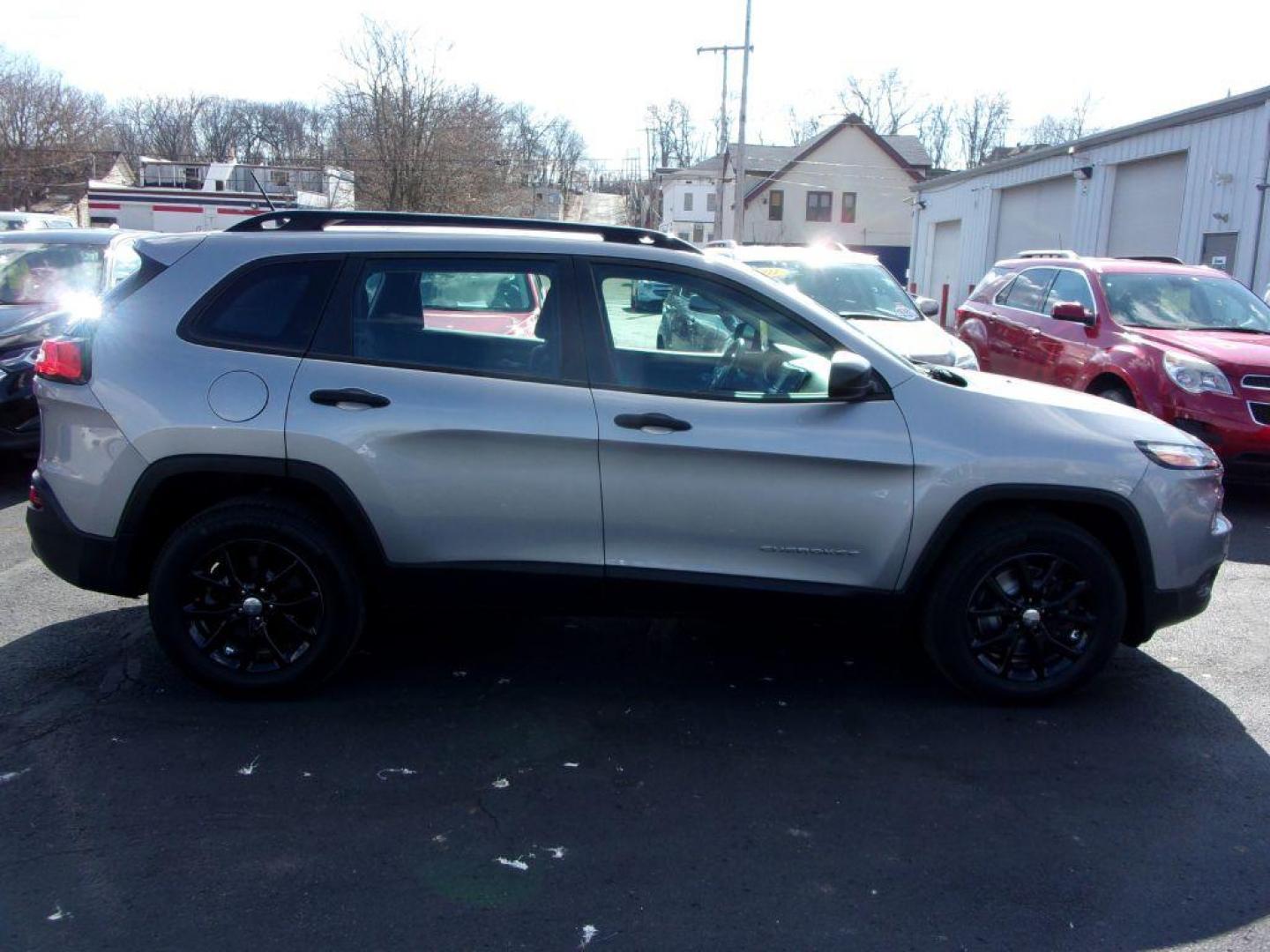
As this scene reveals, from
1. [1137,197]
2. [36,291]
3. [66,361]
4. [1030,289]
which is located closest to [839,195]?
[1137,197]

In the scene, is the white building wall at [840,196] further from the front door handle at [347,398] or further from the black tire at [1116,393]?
the front door handle at [347,398]

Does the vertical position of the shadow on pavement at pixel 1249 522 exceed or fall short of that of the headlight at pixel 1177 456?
it falls short

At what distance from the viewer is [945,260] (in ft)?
102

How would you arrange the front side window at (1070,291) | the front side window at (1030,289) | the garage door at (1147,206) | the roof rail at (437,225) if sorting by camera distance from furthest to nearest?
the garage door at (1147,206) < the front side window at (1030,289) < the front side window at (1070,291) < the roof rail at (437,225)

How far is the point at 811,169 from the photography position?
205ft

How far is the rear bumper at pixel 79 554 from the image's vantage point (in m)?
4.20

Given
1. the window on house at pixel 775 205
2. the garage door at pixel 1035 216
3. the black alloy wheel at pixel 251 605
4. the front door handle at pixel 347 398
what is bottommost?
the black alloy wheel at pixel 251 605

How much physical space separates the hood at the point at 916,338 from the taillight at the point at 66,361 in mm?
5674

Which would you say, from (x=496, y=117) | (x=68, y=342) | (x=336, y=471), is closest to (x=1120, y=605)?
(x=336, y=471)

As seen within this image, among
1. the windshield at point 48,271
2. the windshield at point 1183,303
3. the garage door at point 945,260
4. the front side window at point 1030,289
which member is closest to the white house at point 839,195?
the garage door at point 945,260

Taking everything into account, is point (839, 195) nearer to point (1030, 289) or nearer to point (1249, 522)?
point (1030, 289)

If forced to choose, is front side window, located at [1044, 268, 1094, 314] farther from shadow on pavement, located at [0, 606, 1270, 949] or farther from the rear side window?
the rear side window

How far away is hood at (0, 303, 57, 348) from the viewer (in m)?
7.77

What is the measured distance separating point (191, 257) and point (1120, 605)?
3879 millimetres
